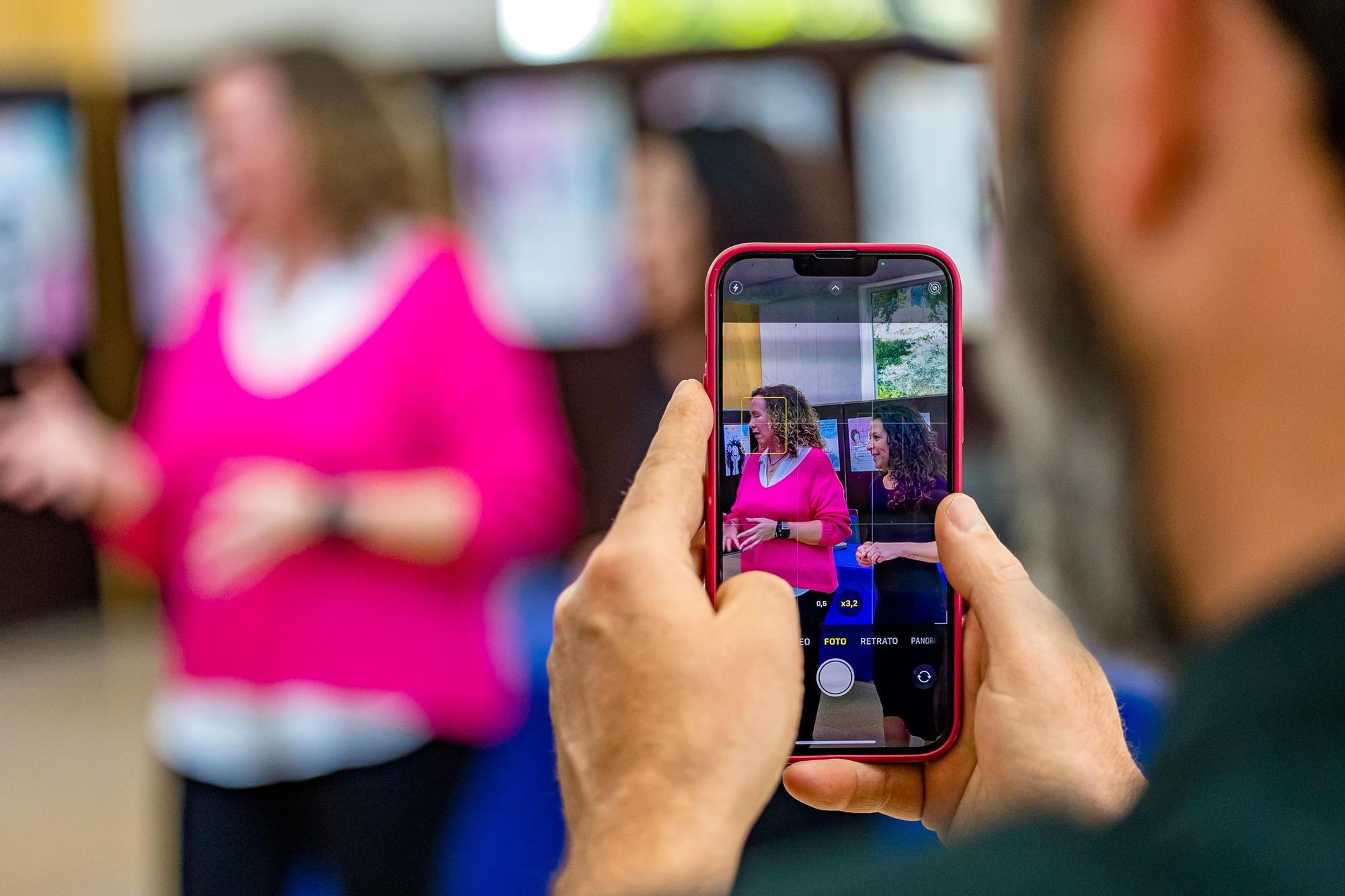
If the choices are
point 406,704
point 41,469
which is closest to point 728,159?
point 406,704

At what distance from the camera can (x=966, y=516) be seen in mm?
715

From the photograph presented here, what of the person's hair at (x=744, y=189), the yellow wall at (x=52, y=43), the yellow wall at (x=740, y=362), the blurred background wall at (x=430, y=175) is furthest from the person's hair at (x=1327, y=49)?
the yellow wall at (x=52, y=43)

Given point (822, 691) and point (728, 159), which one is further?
point (728, 159)

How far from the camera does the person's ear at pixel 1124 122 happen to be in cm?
35

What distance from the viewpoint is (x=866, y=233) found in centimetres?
326

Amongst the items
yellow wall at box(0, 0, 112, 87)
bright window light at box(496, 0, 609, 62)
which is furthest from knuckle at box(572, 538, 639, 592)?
yellow wall at box(0, 0, 112, 87)

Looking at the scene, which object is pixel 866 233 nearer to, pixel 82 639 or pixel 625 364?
pixel 625 364

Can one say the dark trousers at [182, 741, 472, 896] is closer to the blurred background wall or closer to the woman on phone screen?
the woman on phone screen

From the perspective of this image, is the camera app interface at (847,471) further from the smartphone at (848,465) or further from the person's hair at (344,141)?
the person's hair at (344,141)

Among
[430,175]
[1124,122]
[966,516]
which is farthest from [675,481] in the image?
[430,175]

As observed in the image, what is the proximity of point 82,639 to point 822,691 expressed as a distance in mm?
3969

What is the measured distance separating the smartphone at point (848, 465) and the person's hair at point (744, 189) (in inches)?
33.1

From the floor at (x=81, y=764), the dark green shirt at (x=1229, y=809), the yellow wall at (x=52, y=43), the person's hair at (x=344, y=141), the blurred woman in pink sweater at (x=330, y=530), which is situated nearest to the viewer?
the dark green shirt at (x=1229, y=809)

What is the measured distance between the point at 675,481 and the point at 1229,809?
0.40 m
